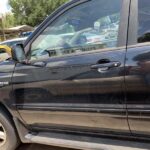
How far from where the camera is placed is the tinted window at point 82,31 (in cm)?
345

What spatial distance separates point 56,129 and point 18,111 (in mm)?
478

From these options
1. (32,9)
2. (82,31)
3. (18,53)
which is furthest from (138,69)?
(32,9)

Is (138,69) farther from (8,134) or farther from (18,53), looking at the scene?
(8,134)

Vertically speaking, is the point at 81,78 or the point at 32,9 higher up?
the point at 81,78

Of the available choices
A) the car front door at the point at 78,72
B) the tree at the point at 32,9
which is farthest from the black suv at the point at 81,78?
the tree at the point at 32,9

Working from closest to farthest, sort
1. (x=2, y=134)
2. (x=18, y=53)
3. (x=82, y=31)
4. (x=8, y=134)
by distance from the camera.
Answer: (x=82, y=31) < (x=18, y=53) < (x=8, y=134) < (x=2, y=134)

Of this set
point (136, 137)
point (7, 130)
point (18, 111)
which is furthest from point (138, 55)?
point (7, 130)

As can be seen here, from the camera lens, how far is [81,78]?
3.42 metres

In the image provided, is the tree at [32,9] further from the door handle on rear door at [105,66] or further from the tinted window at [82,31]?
the door handle on rear door at [105,66]

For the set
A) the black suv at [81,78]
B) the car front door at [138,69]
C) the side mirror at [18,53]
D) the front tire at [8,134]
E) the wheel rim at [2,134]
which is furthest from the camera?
the wheel rim at [2,134]

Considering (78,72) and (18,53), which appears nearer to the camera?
(78,72)

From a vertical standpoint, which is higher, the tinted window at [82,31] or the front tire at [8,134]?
the tinted window at [82,31]

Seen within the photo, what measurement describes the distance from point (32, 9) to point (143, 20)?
1991 inches

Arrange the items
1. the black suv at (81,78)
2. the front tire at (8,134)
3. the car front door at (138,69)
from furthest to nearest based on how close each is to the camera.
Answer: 1. the front tire at (8,134)
2. the black suv at (81,78)
3. the car front door at (138,69)
